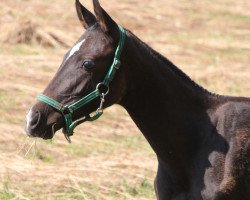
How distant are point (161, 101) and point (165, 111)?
0.27 ft

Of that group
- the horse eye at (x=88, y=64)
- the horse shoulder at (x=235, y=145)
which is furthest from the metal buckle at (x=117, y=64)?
the horse shoulder at (x=235, y=145)

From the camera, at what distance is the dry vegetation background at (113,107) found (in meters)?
8.57

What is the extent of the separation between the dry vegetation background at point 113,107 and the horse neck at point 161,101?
987 millimetres

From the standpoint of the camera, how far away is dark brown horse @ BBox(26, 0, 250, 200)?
5410mm

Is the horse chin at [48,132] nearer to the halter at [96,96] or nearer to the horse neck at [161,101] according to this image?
the halter at [96,96]

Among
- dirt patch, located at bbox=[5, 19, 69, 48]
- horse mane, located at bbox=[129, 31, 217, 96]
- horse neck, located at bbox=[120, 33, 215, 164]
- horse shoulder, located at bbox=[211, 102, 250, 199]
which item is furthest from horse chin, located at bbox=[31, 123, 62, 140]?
dirt patch, located at bbox=[5, 19, 69, 48]

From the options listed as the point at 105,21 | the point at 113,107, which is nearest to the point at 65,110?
the point at 105,21

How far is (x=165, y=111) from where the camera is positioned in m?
5.70

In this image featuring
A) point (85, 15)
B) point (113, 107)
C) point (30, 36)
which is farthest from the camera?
point (30, 36)

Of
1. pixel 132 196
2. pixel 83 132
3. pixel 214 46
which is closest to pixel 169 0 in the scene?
pixel 214 46

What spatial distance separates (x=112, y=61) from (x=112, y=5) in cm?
1728

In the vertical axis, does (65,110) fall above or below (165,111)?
below

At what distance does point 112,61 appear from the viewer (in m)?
5.45

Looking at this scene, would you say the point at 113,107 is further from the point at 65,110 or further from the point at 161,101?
the point at 65,110
